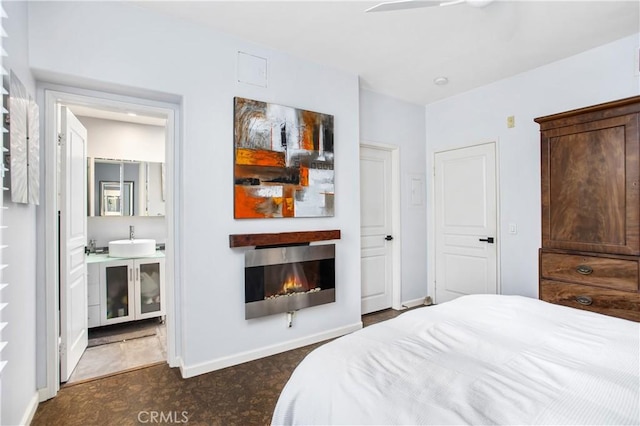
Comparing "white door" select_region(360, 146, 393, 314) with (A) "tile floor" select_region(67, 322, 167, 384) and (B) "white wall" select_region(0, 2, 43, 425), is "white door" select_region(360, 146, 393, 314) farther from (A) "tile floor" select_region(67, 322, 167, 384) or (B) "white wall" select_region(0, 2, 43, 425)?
(B) "white wall" select_region(0, 2, 43, 425)

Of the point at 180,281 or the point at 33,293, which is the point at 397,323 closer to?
the point at 180,281

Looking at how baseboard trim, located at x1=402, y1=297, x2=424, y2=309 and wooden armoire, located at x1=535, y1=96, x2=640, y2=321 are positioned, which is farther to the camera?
baseboard trim, located at x1=402, y1=297, x2=424, y2=309

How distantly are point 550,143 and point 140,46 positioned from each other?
319 cm

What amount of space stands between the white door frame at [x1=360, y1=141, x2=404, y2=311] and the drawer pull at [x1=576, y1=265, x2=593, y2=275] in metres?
1.92

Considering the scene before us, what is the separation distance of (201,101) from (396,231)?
8.87ft

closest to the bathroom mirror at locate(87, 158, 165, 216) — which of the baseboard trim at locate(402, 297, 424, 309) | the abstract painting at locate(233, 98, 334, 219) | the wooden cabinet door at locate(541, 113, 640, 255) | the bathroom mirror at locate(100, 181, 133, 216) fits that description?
the bathroom mirror at locate(100, 181, 133, 216)

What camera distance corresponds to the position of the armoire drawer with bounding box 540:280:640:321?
85.5 inches

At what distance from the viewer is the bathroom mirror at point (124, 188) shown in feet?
12.5

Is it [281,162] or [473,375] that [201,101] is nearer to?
[281,162]

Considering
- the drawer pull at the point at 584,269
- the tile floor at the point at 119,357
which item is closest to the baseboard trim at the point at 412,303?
the drawer pull at the point at 584,269

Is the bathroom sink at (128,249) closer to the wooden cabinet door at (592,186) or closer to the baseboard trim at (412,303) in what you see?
the baseboard trim at (412,303)

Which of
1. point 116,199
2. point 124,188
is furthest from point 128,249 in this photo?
point 124,188

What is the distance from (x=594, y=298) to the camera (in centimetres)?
232

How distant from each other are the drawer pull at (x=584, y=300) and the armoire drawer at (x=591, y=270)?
0.35 ft
